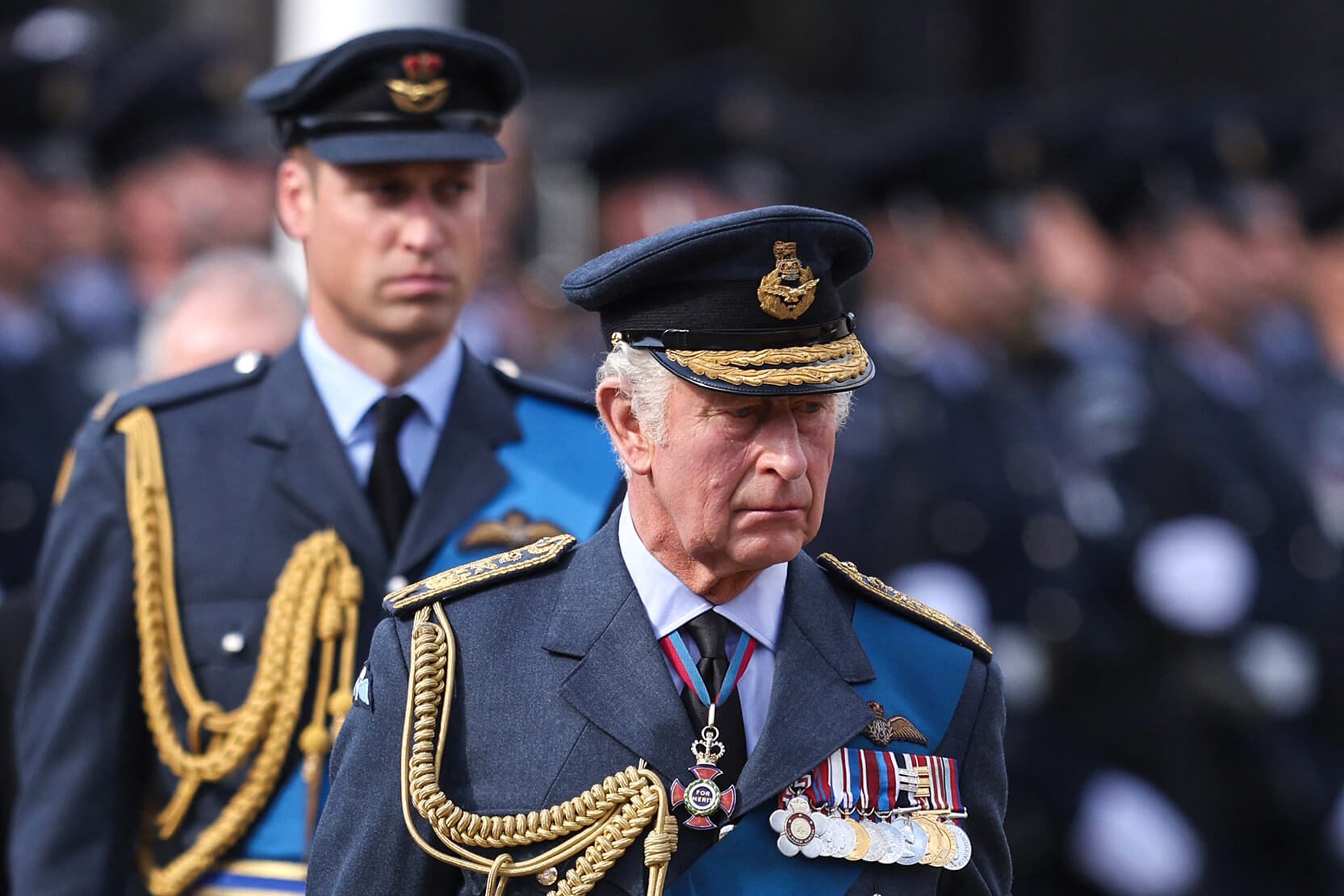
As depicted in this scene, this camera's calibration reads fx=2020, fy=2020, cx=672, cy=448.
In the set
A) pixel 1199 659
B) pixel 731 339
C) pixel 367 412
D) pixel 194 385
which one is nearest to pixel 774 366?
pixel 731 339

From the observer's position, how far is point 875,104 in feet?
36.7

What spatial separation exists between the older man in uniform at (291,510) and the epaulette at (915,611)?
953 mm

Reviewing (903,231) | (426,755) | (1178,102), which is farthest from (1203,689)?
(426,755)

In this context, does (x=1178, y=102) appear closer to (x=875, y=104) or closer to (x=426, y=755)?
(x=875, y=104)

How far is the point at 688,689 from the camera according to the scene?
2873 millimetres

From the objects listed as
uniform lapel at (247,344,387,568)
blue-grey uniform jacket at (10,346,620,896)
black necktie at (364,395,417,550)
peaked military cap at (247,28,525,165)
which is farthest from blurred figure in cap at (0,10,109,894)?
peaked military cap at (247,28,525,165)

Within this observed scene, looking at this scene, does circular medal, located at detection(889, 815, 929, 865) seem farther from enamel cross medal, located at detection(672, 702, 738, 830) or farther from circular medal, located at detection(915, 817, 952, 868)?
enamel cross medal, located at detection(672, 702, 738, 830)

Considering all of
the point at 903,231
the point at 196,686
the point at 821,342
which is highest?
the point at 821,342

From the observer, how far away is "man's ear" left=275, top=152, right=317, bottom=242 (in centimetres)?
408

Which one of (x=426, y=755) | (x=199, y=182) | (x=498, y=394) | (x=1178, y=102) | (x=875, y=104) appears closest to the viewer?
(x=426, y=755)

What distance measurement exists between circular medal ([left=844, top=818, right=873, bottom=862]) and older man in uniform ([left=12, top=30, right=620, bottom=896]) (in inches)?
49.1

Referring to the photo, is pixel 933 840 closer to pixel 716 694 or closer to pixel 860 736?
pixel 860 736

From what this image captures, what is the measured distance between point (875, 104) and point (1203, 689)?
4760mm

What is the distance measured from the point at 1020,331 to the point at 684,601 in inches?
234
